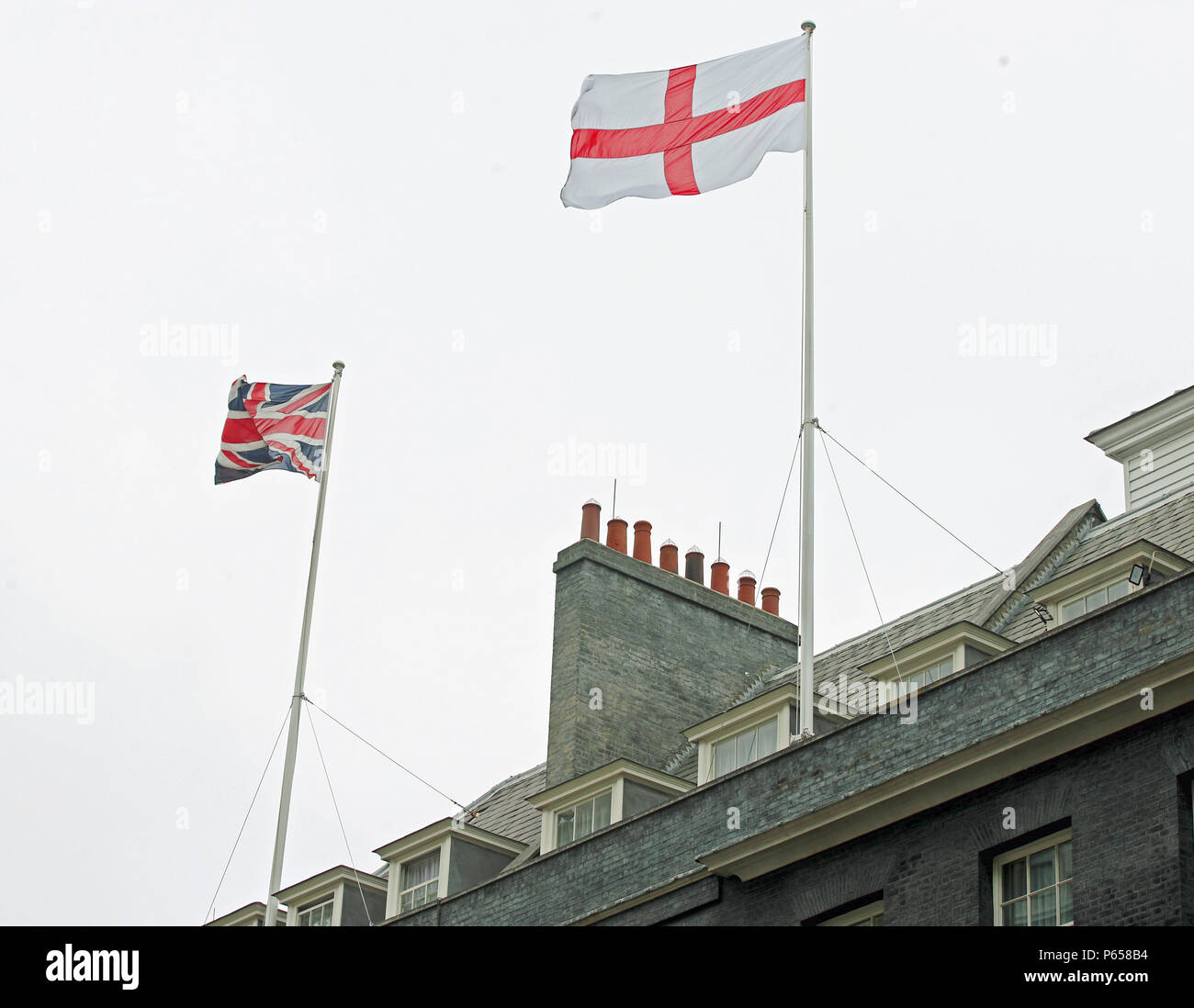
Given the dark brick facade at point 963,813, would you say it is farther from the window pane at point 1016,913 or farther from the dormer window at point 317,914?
the dormer window at point 317,914

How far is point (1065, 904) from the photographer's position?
72.6 ft

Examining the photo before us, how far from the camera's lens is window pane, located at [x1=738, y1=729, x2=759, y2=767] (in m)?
29.7

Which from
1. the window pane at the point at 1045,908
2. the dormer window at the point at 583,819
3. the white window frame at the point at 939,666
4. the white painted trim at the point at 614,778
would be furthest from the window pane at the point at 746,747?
the window pane at the point at 1045,908

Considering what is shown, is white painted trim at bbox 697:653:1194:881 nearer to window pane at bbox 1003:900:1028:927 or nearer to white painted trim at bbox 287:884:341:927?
window pane at bbox 1003:900:1028:927

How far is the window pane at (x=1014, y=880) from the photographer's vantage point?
22.9 metres

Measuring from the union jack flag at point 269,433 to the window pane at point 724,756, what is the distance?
330 inches

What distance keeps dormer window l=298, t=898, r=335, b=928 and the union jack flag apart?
24.9 ft

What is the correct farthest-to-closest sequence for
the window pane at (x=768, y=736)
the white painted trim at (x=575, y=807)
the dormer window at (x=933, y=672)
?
1. the white painted trim at (x=575, y=807)
2. the window pane at (x=768, y=736)
3. the dormer window at (x=933, y=672)

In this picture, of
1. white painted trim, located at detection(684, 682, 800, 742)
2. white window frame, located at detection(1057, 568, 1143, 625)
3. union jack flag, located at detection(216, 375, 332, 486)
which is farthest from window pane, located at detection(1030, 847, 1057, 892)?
union jack flag, located at detection(216, 375, 332, 486)

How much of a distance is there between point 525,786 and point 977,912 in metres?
18.9

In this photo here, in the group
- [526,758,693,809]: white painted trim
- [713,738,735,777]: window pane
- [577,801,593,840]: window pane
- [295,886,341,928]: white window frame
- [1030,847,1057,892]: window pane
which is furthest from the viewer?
[295,886,341,928]: white window frame

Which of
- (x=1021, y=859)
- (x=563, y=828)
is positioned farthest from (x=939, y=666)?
(x=563, y=828)

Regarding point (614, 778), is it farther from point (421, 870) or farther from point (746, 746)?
point (421, 870)
